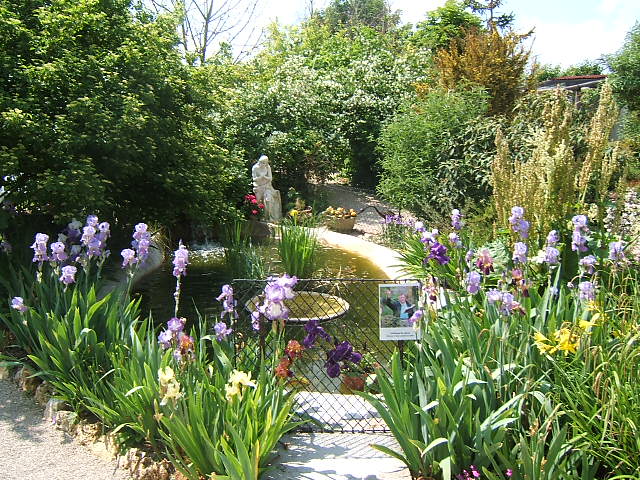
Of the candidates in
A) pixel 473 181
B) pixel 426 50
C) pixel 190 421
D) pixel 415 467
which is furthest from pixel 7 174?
pixel 426 50

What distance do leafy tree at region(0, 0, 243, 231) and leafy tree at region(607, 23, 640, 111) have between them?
56.1ft

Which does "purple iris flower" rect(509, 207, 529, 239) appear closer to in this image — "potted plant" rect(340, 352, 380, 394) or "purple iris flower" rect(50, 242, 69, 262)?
"potted plant" rect(340, 352, 380, 394)

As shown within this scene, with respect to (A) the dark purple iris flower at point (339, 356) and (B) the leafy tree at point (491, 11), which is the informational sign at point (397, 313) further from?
(B) the leafy tree at point (491, 11)

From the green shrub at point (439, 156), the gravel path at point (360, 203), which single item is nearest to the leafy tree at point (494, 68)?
the green shrub at point (439, 156)

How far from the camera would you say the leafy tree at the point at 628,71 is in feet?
64.8

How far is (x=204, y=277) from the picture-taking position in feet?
26.6

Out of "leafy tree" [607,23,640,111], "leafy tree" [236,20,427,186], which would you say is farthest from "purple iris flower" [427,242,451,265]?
"leafy tree" [607,23,640,111]

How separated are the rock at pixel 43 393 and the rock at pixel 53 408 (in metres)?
0.15

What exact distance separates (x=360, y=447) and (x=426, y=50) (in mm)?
16748

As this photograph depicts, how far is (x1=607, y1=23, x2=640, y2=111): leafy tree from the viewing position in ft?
64.8

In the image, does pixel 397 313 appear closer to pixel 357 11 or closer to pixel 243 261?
pixel 243 261

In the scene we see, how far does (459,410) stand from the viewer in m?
2.81

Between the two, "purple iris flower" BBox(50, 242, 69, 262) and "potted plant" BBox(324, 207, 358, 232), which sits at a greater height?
"purple iris flower" BBox(50, 242, 69, 262)

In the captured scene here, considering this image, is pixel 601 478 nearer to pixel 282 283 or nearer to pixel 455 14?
pixel 282 283
